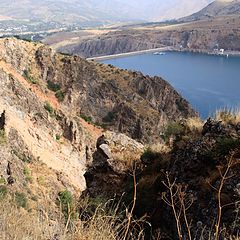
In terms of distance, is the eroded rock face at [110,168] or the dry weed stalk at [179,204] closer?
the dry weed stalk at [179,204]

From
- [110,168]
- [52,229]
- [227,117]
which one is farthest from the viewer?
[110,168]

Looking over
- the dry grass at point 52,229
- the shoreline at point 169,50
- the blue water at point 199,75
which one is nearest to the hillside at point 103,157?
the dry grass at point 52,229

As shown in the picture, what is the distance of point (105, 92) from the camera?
31953 mm

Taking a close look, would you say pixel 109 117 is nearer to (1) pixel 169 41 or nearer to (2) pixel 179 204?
(2) pixel 179 204

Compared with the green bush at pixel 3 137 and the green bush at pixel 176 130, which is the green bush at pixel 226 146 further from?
the green bush at pixel 3 137

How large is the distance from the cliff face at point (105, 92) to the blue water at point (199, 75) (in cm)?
659

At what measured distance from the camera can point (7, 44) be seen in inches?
1088

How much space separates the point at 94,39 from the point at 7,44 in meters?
119

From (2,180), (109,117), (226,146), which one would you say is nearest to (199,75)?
(109,117)

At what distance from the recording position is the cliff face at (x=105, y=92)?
28.6 meters

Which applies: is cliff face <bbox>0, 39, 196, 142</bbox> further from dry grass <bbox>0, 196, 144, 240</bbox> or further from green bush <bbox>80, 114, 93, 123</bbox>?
dry grass <bbox>0, 196, 144, 240</bbox>

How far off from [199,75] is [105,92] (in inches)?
2029

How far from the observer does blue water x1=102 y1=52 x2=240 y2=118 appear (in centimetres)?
5784

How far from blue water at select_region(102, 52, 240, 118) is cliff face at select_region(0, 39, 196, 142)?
6.59 meters
